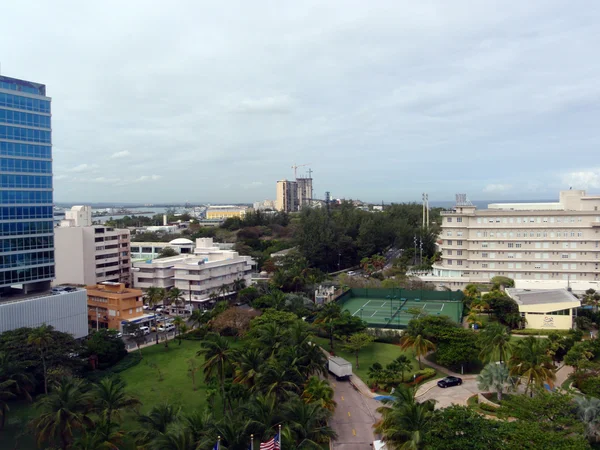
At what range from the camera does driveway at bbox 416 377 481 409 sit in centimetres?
2695

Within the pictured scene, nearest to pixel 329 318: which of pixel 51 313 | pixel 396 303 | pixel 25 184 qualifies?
pixel 396 303

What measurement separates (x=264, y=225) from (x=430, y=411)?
4060 inches

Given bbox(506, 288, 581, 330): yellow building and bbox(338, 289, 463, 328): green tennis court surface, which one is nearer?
bbox(506, 288, 581, 330): yellow building

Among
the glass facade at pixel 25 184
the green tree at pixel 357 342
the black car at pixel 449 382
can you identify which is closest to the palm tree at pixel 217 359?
the green tree at pixel 357 342

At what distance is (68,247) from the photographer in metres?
54.1

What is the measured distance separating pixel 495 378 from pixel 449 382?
157 inches

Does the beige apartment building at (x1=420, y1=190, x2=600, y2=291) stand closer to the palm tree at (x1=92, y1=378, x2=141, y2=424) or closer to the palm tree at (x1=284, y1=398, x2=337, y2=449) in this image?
the palm tree at (x1=284, y1=398, x2=337, y2=449)

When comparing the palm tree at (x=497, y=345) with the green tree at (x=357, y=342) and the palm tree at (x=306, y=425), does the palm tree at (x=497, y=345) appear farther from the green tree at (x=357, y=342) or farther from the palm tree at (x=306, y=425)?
the palm tree at (x=306, y=425)

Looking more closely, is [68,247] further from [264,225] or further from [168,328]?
[264,225]

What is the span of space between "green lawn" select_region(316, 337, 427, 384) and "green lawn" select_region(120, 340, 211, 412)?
1029cm

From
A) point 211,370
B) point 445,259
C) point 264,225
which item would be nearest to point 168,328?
point 211,370

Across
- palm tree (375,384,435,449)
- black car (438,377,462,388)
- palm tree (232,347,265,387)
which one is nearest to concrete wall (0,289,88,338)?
palm tree (232,347,265,387)

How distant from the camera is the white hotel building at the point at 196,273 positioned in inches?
2105

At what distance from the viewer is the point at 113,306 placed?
42719 mm
